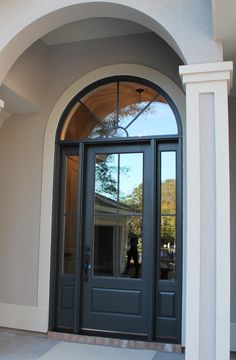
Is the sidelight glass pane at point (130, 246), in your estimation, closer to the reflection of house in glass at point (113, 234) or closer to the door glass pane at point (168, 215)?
the reflection of house in glass at point (113, 234)

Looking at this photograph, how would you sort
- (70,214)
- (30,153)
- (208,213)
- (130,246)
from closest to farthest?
1. (208,213)
2. (130,246)
3. (70,214)
4. (30,153)

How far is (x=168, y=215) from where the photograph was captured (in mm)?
4066

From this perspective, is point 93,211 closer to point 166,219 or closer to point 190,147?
point 166,219

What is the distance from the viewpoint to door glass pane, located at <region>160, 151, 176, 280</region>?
13.2ft

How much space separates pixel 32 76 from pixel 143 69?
1286 mm

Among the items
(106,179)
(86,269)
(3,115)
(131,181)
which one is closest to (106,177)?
(106,179)

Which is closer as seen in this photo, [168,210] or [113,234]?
[168,210]

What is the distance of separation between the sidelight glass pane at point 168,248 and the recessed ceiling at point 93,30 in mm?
2116

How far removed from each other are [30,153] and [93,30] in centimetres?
160

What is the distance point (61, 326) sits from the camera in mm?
4289

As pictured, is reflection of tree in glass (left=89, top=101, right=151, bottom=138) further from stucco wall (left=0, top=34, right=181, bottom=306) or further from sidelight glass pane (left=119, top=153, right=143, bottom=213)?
stucco wall (left=0, top=34, right=181, bottom=306)

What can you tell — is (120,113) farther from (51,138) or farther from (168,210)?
(168,210)

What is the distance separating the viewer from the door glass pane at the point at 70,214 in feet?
14.4

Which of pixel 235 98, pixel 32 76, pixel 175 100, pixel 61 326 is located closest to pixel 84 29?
pixel 32 76
